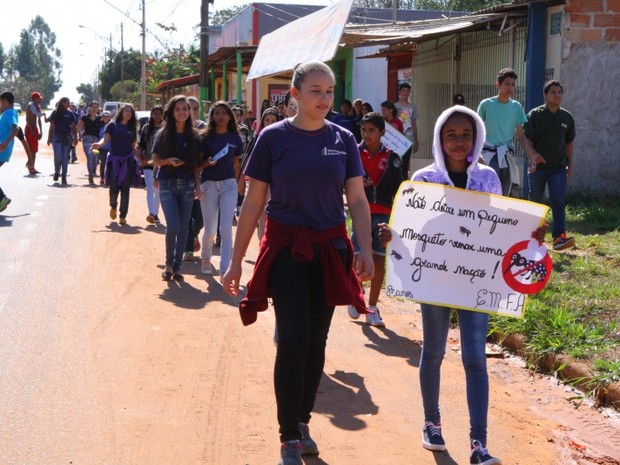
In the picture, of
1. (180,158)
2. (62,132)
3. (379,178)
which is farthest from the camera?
(62,132)

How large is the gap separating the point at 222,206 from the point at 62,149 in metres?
12.6

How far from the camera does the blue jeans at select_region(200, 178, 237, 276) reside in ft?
32.0

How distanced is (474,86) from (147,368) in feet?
39.2

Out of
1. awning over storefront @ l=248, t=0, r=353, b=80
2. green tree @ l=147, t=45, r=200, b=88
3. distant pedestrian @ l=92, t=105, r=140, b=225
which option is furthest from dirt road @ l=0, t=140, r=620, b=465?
green tree @ l=147, t=45, r=200, b=88

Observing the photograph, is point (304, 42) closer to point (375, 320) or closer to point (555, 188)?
point (555, 188)

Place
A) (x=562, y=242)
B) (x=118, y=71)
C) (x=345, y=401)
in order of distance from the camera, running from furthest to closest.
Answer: (x=118, y=71)
(x=562, y=242)
(x=345, y=401)

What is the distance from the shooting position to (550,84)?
1050 centimetres

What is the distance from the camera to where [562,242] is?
10547 millimetres

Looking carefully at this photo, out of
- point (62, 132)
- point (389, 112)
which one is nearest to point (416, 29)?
point (389, 112)

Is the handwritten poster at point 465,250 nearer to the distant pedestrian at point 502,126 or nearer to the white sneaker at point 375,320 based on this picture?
the white sneaker at point 375,320

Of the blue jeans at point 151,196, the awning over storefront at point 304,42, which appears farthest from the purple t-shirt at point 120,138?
the awning over storefront at point 304,42

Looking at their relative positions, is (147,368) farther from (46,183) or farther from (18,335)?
(46,183)

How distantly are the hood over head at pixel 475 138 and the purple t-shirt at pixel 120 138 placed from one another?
9833 millimetres

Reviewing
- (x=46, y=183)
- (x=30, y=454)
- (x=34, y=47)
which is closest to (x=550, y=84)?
(x=30, y=454)
